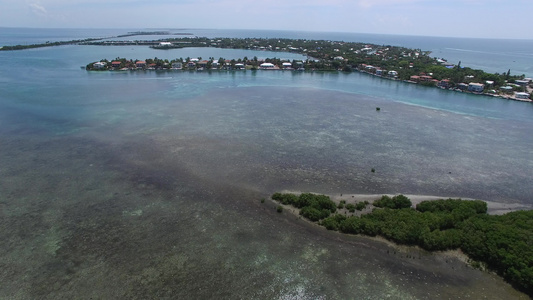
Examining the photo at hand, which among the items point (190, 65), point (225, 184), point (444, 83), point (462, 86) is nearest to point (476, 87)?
point (462, 86)

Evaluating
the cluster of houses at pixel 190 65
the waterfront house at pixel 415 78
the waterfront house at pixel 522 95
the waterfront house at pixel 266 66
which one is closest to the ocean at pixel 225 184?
the waterfront house at pixel 522 95

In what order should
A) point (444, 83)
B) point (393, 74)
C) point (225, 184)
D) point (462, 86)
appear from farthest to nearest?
point (393, 74)
point (444, 83)
point (462, 86)
point (225, 184)

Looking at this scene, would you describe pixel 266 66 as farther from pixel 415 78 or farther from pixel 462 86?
pixel 462 86

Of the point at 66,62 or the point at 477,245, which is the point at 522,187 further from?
the point at 66,62

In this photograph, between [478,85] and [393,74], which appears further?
[393,74]

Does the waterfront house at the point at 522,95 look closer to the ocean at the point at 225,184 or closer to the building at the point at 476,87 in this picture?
the building at the point at 476,87

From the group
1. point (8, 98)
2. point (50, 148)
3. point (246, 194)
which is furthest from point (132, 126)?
point (8, 98)
